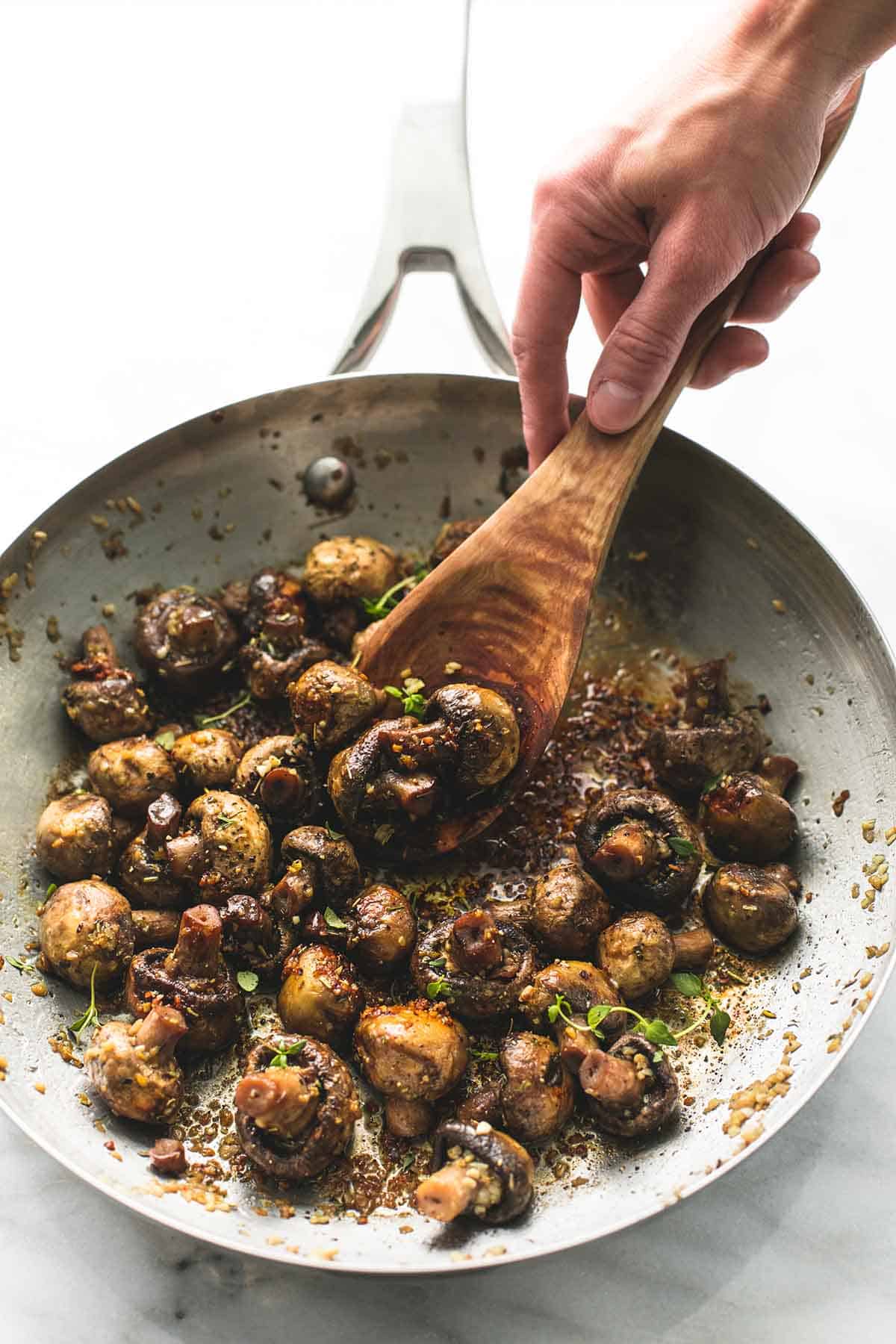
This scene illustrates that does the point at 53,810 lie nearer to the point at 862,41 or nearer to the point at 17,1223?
the point at 17,1223

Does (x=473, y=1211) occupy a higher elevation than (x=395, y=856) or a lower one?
lower

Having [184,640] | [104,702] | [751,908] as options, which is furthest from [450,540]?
[751,908]

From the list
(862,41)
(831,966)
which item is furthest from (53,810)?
(862,41)

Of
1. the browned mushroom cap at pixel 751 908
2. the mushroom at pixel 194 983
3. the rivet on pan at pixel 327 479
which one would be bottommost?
the mushroom at pixel 194 983

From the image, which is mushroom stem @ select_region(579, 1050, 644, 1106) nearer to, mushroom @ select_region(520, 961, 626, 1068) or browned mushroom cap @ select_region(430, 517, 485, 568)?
mushroom @ select_region(520, 961, 626, 1068)

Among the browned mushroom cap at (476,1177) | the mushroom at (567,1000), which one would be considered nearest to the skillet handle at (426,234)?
→ the mushroom at (567,1000)

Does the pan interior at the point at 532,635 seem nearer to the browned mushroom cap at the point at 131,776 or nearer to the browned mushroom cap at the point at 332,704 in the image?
the browned mushroom cap at the point at 131,776
